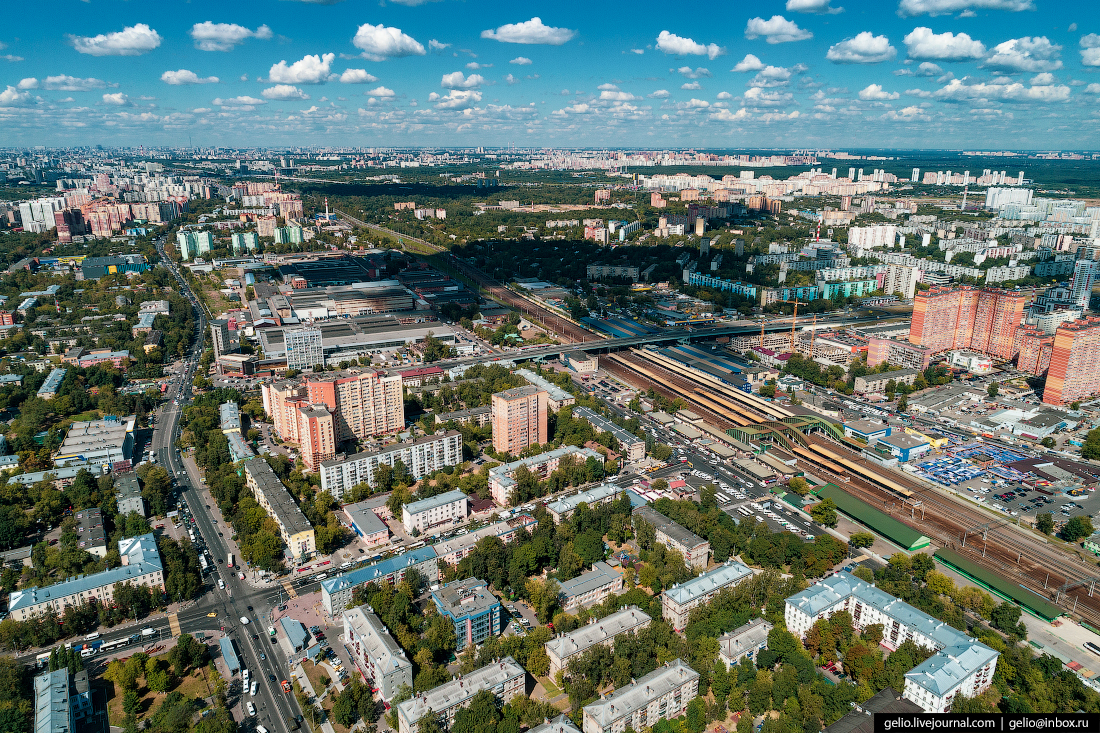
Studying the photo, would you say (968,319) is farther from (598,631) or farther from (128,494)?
(128,494)

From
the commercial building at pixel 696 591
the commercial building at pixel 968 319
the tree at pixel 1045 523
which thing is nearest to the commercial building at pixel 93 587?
the commercial building at pixel 696 591

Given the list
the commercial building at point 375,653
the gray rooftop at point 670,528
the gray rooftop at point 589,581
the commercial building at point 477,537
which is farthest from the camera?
the gray rooftop at point 670,528

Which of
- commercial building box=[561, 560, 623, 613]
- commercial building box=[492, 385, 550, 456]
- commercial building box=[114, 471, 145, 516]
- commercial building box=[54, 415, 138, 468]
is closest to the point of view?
commercial building box=[561, 560, 623, 613]

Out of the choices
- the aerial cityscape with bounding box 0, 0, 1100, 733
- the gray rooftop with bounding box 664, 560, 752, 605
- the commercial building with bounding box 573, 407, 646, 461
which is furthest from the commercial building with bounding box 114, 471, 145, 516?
the gray rooftop with bounding box 664, 560, 752, 605

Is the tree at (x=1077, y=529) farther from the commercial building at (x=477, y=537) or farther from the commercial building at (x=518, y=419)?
the commercial building at (x=518, y=419)

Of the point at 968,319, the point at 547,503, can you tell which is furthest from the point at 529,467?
the point at 968,319

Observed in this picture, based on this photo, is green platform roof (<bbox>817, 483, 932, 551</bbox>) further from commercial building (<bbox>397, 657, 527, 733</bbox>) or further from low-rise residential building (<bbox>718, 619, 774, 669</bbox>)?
commercial building (<bbox>397, 657, 527, 733</bbox>)
